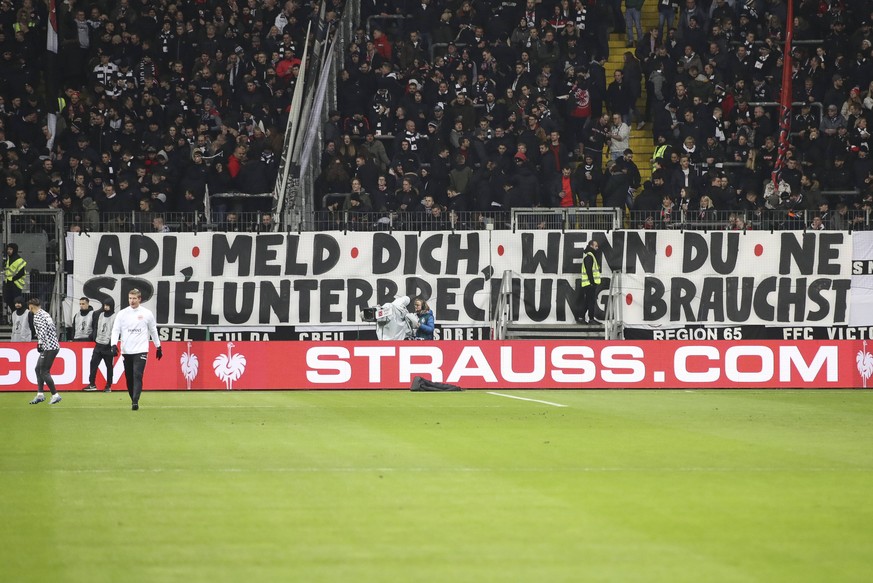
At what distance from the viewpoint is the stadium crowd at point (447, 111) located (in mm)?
27078

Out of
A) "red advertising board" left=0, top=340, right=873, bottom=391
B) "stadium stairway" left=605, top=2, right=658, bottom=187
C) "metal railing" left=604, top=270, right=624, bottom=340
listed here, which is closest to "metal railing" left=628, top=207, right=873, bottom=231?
"metal railing" left=604, top=270, right=624, bottom=340

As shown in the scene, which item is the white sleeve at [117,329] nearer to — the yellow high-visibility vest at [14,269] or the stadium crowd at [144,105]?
the yellow high-visibility vest at [14,269]

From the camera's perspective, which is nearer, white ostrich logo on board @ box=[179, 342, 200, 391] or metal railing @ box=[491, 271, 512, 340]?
white ostrich logo on board @ box=[179, 342, 200, 391]

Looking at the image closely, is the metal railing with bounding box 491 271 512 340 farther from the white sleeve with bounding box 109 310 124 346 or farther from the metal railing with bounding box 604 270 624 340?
the white sleeve with bounding box 109 310 124 346

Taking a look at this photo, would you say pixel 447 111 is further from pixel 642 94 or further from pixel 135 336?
pixel 135 336

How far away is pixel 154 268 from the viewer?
85.9 ft

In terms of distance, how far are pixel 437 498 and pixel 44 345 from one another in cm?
1342

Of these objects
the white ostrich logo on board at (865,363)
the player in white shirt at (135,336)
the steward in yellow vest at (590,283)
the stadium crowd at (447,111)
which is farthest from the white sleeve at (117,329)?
the white ostrich logo on board at (865,363)

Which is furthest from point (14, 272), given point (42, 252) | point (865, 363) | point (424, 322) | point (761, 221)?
point (865, 363)

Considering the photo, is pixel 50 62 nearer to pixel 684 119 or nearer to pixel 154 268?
pixel 154 268

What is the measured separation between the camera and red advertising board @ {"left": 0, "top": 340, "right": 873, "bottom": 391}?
2561 cm

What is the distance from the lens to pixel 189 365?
25.6 metres

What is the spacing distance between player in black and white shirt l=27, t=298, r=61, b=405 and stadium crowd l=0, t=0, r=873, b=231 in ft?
14.2

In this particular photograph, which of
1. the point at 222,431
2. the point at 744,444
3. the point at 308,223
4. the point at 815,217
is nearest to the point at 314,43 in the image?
the point at 308,223
